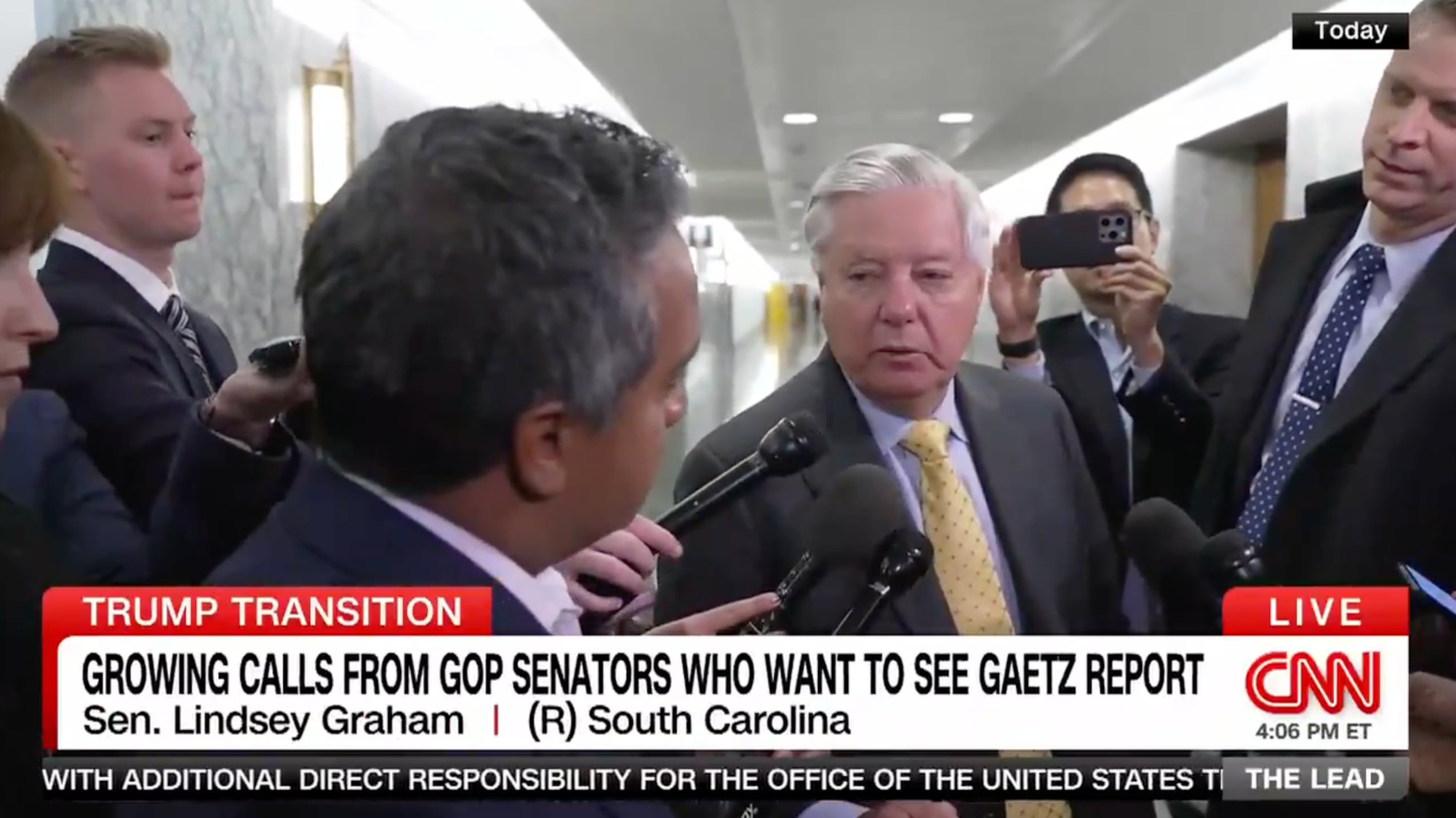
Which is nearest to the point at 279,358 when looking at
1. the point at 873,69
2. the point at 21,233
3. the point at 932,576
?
the point at 21,233

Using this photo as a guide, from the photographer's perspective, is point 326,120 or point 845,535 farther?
point 326,120

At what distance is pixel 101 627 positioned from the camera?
80 centimetres

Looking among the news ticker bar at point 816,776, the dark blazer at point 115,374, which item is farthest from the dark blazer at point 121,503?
the news ticker bar at point 816,776

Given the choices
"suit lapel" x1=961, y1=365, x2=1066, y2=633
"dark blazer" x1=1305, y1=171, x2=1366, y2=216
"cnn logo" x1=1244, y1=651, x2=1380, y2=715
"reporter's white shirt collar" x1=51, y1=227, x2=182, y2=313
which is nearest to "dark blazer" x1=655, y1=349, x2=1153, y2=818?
"suit lapel" x1=961, y1=365, x2=1066, y2=633

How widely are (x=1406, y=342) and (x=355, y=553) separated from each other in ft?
2.58

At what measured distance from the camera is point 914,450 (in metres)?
0.92

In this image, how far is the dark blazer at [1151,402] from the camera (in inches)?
41.0

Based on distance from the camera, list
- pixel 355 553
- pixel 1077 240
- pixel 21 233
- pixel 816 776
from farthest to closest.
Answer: pixel 1077 240
pixel 816 776
pixel 21 233
pixel 355 553

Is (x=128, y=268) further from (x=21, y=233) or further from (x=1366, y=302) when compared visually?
(x=1366, y=302)

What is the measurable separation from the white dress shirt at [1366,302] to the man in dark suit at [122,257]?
2.87 ft

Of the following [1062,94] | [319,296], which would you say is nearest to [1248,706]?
[319,296]

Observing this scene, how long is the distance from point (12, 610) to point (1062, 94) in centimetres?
153

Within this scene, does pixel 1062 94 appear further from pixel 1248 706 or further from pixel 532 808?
pixel 532 808

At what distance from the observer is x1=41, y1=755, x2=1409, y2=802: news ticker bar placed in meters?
0.76
